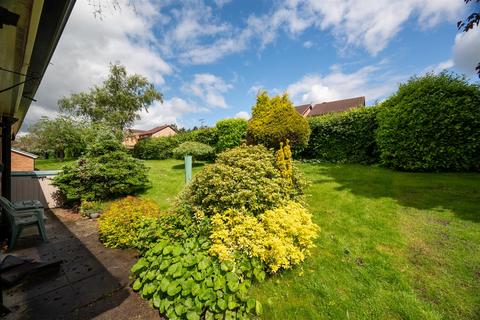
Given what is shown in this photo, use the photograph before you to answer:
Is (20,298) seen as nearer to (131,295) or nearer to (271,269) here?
(131,295)

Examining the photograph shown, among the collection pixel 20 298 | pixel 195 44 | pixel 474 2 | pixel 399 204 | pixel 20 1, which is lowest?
pixel 20 298

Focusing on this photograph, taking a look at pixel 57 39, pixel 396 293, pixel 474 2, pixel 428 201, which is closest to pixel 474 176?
pixel 428 201

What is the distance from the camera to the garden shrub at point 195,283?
2723mm

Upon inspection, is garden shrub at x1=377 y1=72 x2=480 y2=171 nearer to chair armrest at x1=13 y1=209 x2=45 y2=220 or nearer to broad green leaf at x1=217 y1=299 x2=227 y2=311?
broad green leaf at x1=217 y1=299 x2=227 y2=311

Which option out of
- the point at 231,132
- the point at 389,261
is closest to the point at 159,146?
the point at 231,132

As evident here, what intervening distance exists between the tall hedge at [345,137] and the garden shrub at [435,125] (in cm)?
139

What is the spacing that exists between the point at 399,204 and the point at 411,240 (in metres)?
1.74

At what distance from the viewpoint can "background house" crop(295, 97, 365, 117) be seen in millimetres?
28686

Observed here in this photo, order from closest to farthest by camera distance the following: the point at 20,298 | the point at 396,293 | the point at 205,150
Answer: the point at 396,293 → the point at 20,298 → the point at 205,150

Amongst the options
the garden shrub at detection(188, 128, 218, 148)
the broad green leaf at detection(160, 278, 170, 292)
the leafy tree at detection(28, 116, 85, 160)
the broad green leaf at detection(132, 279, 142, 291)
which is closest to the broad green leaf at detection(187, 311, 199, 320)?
the broad green leaf at detection(160, 278, 170, 292)

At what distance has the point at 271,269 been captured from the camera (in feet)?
11.2

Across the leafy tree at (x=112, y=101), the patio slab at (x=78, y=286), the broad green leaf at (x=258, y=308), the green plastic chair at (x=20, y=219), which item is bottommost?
the patio slab at (x=78, y=286)

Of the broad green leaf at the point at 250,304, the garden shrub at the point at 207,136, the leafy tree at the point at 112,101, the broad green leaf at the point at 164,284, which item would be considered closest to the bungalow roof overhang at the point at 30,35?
the broad green leaf at the point at 164,284

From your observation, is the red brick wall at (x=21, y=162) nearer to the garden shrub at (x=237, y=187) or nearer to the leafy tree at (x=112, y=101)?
the leafy tree at (x=112, y=101)
